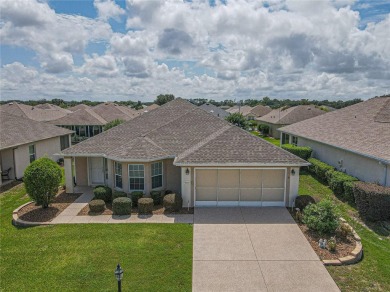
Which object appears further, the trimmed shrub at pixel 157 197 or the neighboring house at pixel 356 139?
the neighboring house at pixel 356 139

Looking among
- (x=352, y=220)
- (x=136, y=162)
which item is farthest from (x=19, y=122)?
(x=352, y=220)

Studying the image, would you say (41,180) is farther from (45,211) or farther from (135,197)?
(135,197)

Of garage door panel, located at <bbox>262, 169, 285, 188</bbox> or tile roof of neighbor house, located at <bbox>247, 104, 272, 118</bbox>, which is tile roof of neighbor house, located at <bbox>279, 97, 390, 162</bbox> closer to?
garage door panel, located at <bbox>262, 169, 285, 188</bbox>

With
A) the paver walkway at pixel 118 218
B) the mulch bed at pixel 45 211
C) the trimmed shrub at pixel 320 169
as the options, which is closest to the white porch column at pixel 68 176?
the mulch bed at pixel 45 211

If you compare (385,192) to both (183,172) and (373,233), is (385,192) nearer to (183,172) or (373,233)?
(373,233)

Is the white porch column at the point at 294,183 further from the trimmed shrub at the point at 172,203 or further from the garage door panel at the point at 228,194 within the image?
the trimmed shrub at the point at 172,203

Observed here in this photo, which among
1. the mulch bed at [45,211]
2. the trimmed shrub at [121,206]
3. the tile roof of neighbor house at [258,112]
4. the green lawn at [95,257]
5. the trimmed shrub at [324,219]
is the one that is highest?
the tile roof of neighbor house at [258,112]
